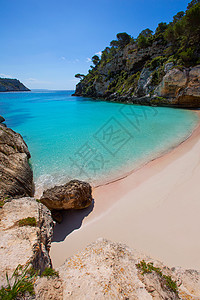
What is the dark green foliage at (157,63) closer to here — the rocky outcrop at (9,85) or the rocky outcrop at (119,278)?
the rocky outcrop at (119,278)

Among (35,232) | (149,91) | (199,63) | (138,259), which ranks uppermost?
(199,63)

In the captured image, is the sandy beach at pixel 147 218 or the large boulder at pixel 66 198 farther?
the large boulder at pixel 66 198

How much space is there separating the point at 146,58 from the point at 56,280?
170 feet

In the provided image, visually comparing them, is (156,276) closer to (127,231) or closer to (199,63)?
(127,231)

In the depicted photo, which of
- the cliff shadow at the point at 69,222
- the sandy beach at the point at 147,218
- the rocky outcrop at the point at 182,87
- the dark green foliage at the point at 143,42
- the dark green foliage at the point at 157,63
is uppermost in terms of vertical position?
the dark green foliage at the point at 143,42

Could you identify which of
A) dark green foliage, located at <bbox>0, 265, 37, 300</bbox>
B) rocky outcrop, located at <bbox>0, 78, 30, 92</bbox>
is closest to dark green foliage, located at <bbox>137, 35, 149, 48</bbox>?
dark green foliage, located at <bbox>0, 265, 37, 300</bbox>

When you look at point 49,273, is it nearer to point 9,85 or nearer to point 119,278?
point 119,278

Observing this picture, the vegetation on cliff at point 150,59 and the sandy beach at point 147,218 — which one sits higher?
the vegetation on cliff at point 150,59

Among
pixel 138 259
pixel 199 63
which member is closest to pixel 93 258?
pixel 138 259

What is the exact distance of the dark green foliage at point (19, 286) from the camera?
1.62 m

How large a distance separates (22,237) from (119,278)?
2.05m

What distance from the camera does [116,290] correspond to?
2146mm

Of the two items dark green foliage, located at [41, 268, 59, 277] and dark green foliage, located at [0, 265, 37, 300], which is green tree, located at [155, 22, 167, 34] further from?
dark green foliage, located at [0, 265, 37, 300]

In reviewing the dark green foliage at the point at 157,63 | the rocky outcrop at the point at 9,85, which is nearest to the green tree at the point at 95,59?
the dark green foliage at the point at 157,63
